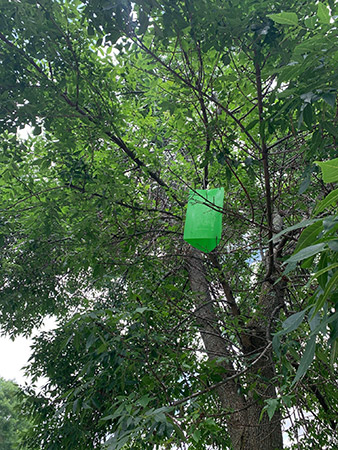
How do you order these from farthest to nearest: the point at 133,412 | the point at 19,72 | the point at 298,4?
the point at 19,72, the point at 298,4, the point at 133,412

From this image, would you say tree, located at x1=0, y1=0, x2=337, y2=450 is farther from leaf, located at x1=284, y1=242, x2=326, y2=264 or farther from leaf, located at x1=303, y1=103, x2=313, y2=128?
leaf, located at x1=284, y1=242, x2=326, y2=264

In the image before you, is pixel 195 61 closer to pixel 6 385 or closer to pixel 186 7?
pixel 186 7

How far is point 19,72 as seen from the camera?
1.51m

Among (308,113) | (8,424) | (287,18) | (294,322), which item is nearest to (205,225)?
(308,113)

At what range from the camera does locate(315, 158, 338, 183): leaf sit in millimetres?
428

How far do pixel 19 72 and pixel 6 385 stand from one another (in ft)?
44.1

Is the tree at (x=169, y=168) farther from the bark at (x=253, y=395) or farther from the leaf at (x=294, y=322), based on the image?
the leaf at (x=294, y=322)

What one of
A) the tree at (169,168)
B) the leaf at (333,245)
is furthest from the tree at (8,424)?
the leaf at (333,245)

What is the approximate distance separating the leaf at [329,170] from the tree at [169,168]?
38cm

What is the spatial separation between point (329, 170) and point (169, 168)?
1.51 m

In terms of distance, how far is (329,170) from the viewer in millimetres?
430

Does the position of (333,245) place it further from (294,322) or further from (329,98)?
(329,98)

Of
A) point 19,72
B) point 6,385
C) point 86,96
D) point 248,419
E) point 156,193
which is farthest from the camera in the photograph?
point 6,385

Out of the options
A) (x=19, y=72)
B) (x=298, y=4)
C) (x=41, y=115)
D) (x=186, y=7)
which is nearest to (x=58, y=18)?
(x=19, y=72)
